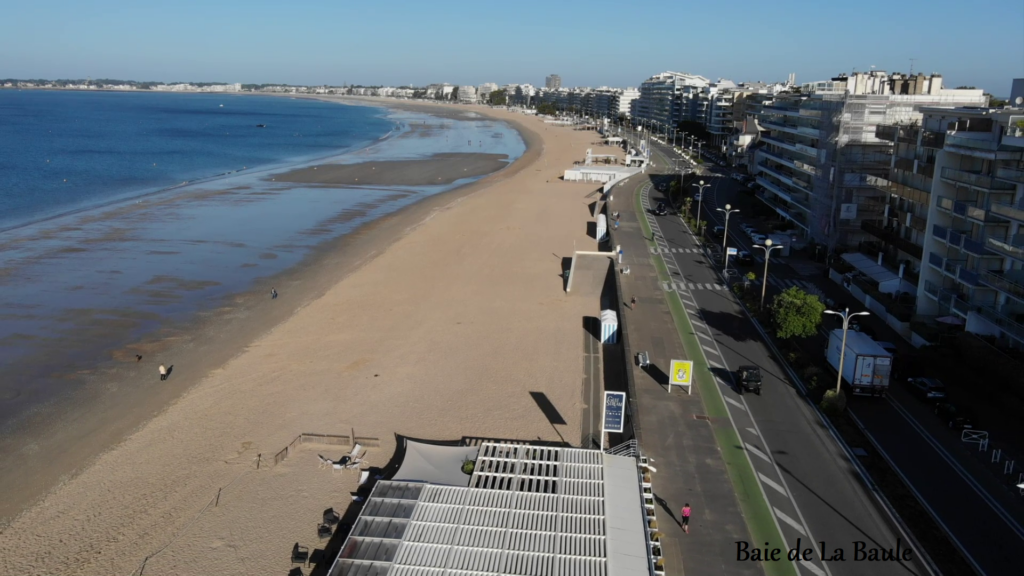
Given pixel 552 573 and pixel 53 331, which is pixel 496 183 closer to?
pixel 53 331

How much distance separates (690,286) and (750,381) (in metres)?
14.3

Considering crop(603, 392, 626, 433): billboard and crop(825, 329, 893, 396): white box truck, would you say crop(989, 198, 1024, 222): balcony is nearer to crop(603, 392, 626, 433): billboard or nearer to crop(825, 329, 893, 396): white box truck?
crop(825, 329, 893, 396): white box truck

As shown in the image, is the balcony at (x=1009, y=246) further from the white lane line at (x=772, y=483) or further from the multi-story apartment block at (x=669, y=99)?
the multi-story apartment block at (x=669, y=99)

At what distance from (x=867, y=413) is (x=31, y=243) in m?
52.5

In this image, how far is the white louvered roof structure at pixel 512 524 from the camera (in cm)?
1493

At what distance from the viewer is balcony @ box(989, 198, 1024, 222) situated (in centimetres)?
2498

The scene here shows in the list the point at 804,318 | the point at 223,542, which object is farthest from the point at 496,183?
the point at 223,542

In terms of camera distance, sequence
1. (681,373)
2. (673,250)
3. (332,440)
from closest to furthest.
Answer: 1. (332,440)
2. (681,373)
3. (673,250)

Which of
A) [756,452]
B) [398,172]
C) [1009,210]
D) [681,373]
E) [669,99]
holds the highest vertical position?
[669,99]

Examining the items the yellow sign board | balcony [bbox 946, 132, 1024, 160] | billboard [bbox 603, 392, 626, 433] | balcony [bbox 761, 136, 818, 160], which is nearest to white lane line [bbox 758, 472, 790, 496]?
billboard [bbox 603, 392, 626, 433]

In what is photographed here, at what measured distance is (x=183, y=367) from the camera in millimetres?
28875

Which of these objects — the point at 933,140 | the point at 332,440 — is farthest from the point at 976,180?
the point at 332,440

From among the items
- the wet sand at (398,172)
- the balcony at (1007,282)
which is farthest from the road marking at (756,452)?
the wet sand at (398,172)

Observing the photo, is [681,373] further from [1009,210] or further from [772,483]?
[1009,210]
